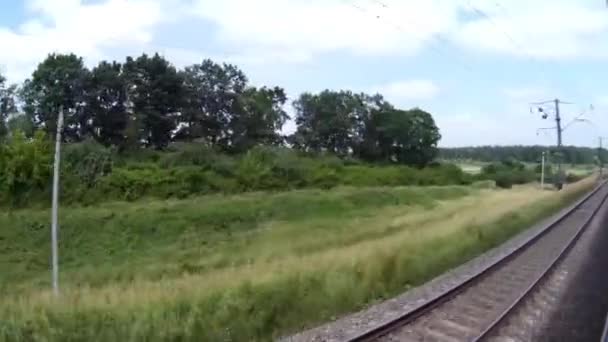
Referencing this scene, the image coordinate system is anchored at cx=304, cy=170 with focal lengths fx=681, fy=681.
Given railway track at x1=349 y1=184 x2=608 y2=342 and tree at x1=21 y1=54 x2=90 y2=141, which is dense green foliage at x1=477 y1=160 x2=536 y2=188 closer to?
tree at x1=21 y1=54 x2=90 y2=141

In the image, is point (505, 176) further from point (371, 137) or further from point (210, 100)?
point (210, 100)

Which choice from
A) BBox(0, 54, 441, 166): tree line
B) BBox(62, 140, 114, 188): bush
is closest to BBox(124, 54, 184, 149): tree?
BBox(0, 54, 441, 166): tree line

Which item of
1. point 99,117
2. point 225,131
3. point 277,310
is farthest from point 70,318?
point 225,131

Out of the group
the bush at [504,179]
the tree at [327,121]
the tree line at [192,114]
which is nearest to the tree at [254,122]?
the tree line at [192,114]

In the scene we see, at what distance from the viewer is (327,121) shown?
10756 centimetres

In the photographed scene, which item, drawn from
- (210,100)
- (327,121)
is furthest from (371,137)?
(210,100)

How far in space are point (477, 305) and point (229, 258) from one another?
17.3 m

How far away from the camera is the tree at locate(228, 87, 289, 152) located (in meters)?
85.2

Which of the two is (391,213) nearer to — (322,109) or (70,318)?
(70,318)

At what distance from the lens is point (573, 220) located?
41.5m

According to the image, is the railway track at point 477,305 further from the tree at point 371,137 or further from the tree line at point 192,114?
the tree at point 371,137

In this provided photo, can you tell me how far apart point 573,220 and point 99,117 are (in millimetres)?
47704

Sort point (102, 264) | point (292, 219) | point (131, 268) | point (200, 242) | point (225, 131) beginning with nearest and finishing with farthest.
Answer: point (131, 268), point (102, 264), point (200, 242), point (292, 219), point (225, 131)

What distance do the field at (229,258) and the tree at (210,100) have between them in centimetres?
2529
